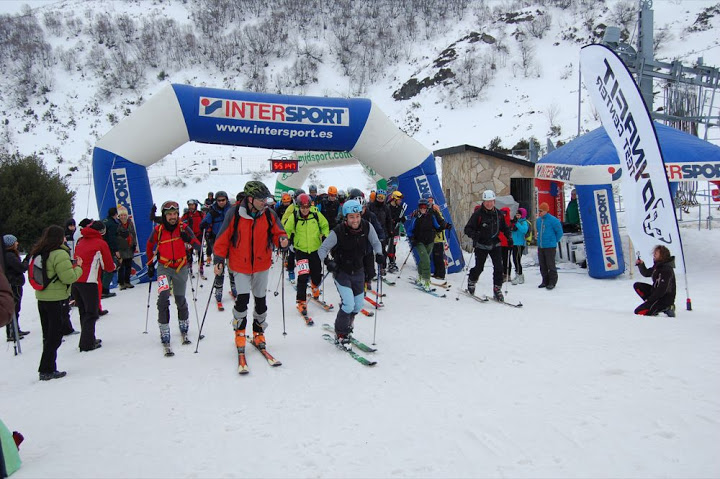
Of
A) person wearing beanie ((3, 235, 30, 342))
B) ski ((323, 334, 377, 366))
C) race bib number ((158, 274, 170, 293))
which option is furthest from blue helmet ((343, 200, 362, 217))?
person wearing beanie ((3, 235, 30, 342))

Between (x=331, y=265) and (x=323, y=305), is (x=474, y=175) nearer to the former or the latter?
(x=323, y=305)

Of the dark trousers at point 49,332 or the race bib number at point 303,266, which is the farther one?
the race bib number at point 303,266

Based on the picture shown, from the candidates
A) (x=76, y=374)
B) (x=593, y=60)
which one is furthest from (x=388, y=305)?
(x=593, y=60)

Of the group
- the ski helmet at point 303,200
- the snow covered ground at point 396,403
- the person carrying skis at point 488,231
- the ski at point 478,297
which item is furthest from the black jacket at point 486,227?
the ski helmet at point 303,200

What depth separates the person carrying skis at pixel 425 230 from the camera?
978 cm

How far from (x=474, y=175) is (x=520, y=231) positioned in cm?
430

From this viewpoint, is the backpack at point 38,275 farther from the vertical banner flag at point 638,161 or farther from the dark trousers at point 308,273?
the vertical banner flag at point 638,161

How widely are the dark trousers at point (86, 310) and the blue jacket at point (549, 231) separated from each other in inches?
335

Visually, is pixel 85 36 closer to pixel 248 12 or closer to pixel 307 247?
pixel 248 12

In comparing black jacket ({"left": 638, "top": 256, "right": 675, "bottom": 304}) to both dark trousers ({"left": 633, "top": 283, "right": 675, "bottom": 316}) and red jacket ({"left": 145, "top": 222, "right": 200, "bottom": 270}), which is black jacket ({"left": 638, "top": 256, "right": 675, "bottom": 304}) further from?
red jacket ({"left": 145, "top": 222, "right": 200, "bottom": 270})

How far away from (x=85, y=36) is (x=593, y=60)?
63.4 meters

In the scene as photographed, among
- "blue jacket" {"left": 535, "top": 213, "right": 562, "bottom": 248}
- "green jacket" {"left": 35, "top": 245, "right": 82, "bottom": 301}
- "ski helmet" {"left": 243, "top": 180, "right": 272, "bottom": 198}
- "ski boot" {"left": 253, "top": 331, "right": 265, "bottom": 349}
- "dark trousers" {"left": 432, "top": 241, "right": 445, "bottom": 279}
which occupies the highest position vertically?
"ski helmet" {"left": 243, "top": 180, "right": 272, "bottom": 198}

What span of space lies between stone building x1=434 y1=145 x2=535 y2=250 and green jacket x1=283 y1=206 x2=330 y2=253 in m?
7.97

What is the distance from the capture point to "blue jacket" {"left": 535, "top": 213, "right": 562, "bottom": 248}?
1076 cm
